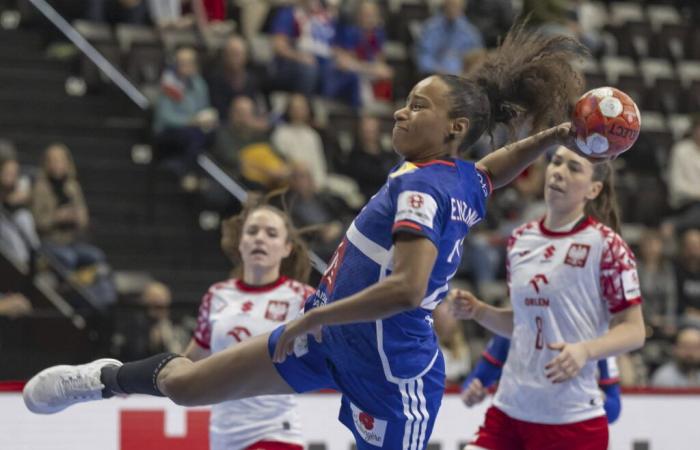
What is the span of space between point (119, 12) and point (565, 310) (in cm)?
738

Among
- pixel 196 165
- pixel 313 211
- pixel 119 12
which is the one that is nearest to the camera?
pixel 313 211

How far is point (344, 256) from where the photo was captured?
5.09 meters

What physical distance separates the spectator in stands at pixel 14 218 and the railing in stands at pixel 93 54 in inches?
69.3

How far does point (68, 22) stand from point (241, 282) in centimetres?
629

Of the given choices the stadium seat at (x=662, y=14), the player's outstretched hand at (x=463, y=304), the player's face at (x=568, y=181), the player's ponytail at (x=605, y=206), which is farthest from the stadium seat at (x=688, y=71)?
the player's outstretched hand at (x=463, y=304)

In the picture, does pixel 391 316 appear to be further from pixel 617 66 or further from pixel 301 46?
pixel 617 66

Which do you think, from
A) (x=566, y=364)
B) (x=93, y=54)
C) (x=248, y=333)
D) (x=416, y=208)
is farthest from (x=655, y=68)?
(x=416, y=208)

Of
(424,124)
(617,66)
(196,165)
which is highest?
(617,66)

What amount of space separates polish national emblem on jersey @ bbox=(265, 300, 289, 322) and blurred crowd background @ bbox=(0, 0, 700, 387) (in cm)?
332

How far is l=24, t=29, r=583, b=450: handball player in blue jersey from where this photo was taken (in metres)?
4.73

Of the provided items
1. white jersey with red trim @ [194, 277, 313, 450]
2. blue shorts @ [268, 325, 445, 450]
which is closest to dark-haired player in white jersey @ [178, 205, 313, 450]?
white jersey with red trim @ [194, 277, 313, 450]

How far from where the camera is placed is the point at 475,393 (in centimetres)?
666

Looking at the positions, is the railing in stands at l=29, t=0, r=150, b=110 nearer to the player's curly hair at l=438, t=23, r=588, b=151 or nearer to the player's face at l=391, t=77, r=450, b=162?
the player's curly hair at l=438, t=23, r=588, b=151

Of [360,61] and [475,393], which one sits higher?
[360,61]
